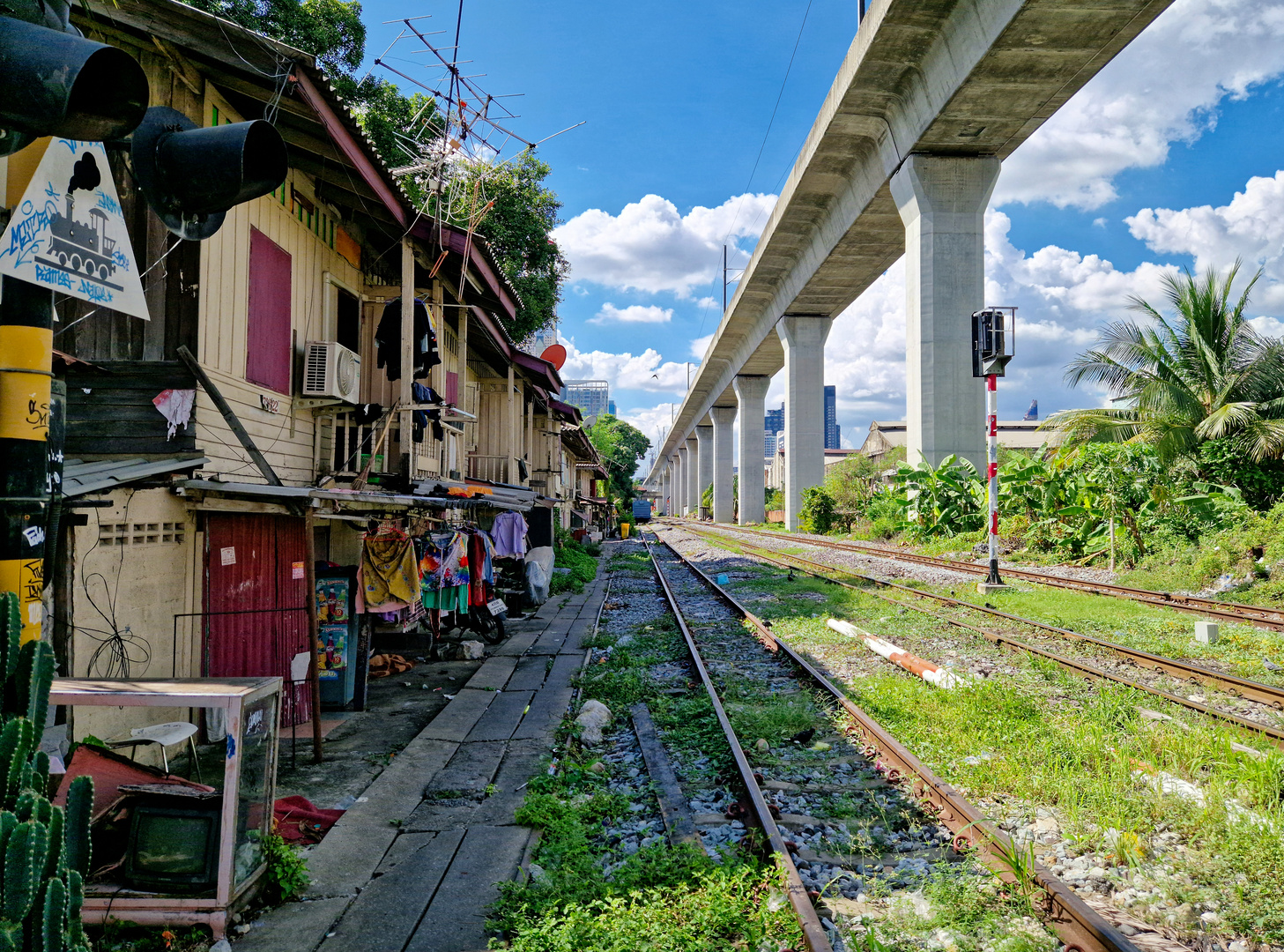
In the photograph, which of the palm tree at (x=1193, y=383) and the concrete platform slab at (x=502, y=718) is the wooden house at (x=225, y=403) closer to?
the concrete platform slab at (x=502, y=718)

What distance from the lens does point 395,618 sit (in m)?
10.2

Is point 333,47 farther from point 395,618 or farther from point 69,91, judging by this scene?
point 69,91

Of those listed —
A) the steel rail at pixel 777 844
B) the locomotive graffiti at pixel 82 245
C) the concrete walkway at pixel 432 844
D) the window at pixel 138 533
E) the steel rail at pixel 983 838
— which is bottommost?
the concrete walkway at pixel 432 844

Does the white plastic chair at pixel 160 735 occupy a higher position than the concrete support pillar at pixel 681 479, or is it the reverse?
the concrete support pillar at pixel 681 479

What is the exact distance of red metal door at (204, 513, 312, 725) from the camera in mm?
6809

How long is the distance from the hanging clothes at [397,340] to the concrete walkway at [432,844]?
14.7ft

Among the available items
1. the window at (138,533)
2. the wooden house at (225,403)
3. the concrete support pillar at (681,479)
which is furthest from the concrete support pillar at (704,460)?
the window at (138,533)

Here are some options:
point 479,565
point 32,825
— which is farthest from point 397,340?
point 32,825

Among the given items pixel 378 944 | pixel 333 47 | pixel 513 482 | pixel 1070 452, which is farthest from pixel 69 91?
pixel 1070 452

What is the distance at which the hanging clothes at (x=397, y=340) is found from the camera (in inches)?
400

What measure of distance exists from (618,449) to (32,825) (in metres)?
74.0

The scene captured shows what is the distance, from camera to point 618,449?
76.2 meters

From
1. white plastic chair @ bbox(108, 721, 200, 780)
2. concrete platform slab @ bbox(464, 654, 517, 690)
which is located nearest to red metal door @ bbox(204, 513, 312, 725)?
white plastic chair @ bbox(108, 721, 200, 780)

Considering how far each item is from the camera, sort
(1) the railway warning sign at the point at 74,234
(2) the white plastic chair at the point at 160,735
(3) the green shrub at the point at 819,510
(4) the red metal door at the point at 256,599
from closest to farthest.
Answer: (1) the railway warning sign at the point at 74,234, (2) the white plastic chair at the point at 160,735, (4) the red metal door at the point at 256,599, (3) the green shrub at the point at 819,510
